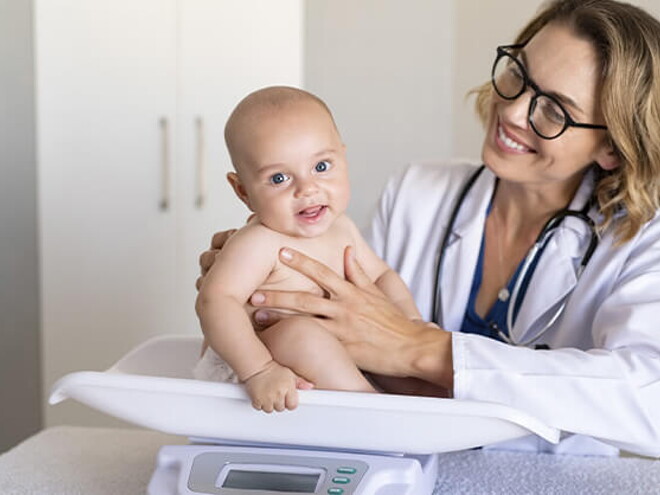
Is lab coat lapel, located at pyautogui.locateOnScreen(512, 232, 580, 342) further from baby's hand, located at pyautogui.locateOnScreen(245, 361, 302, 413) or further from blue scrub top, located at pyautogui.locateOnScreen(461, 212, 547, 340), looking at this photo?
baby's hand, located at pyautogui.locateOnScreen(245, 361, 302, 413)

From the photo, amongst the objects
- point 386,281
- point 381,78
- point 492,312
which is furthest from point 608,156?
point 381,78

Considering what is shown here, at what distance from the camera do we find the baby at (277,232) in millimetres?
1225

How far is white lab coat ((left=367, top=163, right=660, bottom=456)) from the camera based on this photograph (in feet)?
4.31

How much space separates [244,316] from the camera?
1216 mm

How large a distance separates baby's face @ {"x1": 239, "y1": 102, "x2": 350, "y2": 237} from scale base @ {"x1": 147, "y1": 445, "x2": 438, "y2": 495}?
31cm

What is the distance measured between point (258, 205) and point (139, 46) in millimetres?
1703

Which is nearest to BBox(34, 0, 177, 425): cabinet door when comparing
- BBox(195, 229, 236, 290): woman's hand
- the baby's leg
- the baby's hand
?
BBox(195, 229, 236, 290): woman's hand

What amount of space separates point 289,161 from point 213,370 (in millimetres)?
288

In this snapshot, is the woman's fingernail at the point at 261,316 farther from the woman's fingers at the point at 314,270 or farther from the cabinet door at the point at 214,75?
the cabinet door at the point at 214,75

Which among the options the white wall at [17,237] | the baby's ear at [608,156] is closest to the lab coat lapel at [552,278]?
the baby's ear at [608,156]

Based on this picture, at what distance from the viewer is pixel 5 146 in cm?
281

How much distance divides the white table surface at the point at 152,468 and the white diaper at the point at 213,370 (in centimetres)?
17

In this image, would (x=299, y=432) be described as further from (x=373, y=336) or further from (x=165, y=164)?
(x=165, y=164)

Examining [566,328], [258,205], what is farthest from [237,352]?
[566,328]
